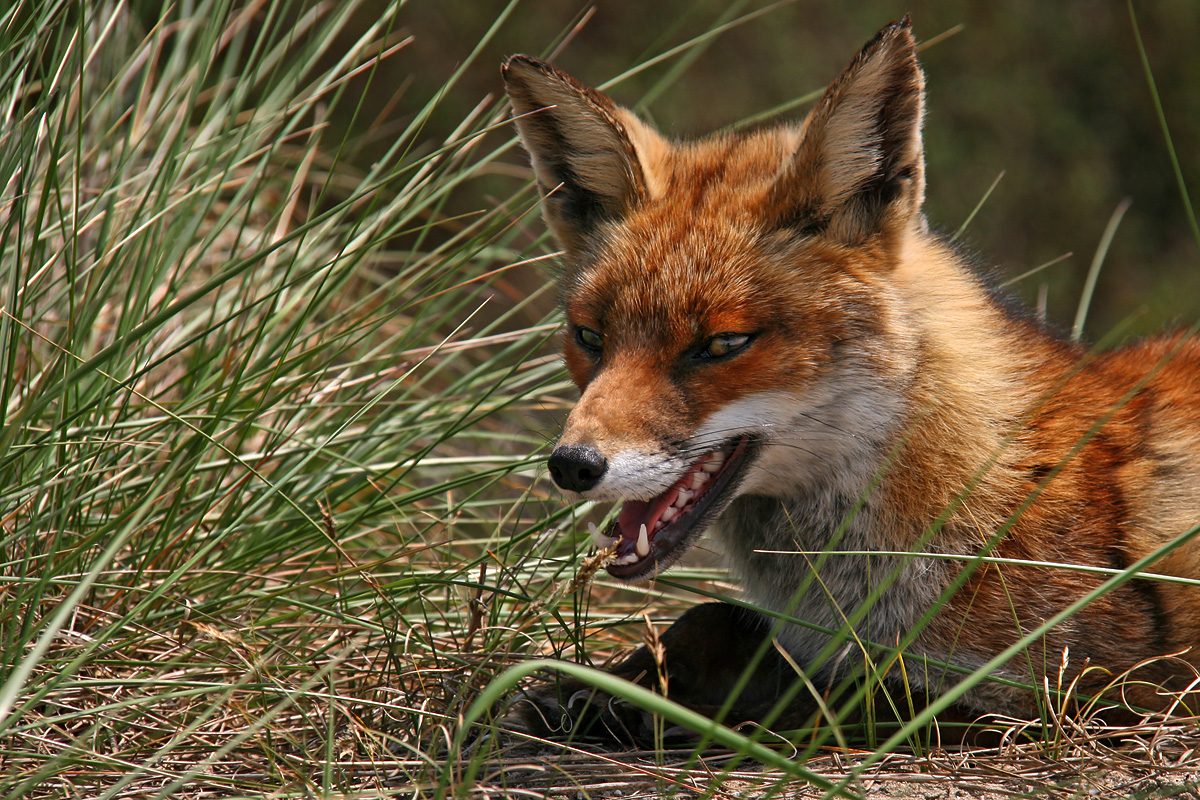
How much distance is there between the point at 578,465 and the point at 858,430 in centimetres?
89

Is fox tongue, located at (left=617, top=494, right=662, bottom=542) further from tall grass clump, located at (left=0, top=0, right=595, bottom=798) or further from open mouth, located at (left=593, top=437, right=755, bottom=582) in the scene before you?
tall grass clump, located at (left=0, top=0, right=595, bottom=798)

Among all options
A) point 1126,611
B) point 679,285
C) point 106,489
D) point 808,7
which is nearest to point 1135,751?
point 1126,611

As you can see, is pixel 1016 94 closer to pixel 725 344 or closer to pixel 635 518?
pixel 725 344

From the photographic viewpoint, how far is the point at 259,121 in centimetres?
403

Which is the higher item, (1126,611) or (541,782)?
(1126,611)

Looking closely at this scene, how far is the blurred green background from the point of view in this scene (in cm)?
874

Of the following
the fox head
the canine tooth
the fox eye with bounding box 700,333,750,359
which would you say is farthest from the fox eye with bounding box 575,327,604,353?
the canine tooth

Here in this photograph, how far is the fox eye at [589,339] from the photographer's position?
10.2 feet

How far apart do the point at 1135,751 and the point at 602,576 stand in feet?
5.97

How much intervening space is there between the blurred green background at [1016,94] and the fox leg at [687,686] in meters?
6.26

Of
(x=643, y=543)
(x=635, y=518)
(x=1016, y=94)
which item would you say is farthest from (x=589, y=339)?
(x=1016, y=94)

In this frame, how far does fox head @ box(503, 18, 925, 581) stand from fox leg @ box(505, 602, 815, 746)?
Answer: 18.1 inches

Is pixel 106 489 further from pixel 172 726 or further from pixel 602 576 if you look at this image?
pixel 602 576

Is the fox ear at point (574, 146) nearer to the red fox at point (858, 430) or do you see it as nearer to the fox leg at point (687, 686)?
the red fox at point (858, 430)
